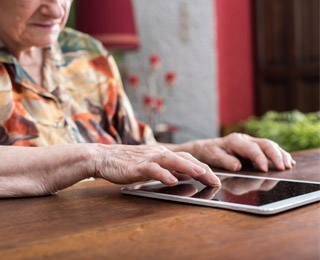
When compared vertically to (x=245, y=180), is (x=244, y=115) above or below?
below

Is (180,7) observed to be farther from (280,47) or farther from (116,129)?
(116,129)

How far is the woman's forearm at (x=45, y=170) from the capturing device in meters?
1.09

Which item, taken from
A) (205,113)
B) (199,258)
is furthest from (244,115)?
(199,258)

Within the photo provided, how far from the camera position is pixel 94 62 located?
183 cm

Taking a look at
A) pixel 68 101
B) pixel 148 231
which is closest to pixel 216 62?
pixel 68 101

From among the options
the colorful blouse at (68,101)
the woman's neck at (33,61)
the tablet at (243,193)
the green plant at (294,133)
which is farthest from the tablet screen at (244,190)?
the green plant at (294,133)

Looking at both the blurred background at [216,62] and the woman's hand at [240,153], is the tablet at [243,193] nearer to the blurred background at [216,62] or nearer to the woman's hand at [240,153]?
the woman's hand at [240,153]

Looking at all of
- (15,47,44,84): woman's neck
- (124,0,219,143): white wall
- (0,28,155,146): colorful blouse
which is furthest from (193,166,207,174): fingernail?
(124,0,219,143): white wall

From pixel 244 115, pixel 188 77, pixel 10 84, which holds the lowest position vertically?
pixel 244 115

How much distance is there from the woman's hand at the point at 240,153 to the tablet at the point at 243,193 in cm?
20

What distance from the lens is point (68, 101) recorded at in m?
1.68

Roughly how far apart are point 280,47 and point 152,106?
1618mm

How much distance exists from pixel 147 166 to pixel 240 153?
428 millimetres

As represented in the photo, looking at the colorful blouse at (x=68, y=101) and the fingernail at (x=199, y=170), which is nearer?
the fingernail at (x=199, y=170)
